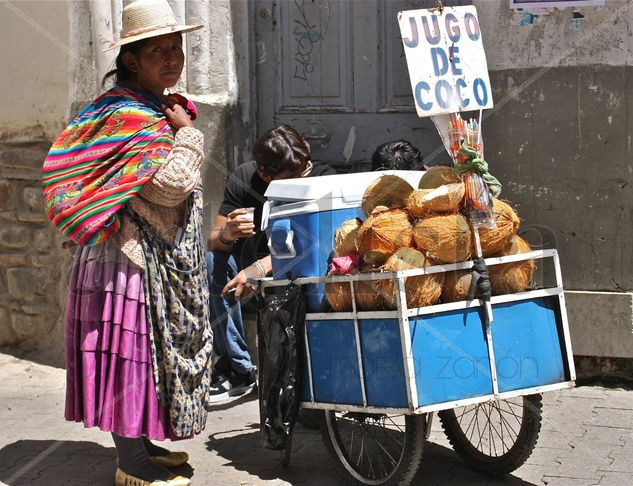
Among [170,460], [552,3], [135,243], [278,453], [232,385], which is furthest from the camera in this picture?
[232,385]

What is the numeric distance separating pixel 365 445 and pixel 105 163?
60.8 inches

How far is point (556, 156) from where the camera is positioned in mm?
5359

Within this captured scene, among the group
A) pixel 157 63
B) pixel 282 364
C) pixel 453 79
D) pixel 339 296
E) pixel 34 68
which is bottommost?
pixel 282 364

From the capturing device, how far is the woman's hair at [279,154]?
16.6ft

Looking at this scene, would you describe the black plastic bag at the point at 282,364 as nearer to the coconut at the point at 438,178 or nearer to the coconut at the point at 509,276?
the coconut at the point at 438,178

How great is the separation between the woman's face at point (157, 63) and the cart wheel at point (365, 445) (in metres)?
1.48

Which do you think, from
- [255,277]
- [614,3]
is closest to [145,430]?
[255,277]

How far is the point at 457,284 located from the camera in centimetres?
381

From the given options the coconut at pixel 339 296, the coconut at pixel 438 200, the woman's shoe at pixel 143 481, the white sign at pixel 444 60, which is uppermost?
the white sign at pixel 444 60

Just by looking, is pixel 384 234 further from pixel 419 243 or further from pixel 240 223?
pixel 240 223

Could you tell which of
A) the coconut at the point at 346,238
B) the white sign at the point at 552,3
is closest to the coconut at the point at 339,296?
the coconut at the point at 346,238

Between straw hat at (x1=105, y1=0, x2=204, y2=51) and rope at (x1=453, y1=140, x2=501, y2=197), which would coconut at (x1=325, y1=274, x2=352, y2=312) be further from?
straw hat at (x1=105, y1=0, x2=204, y2=51)

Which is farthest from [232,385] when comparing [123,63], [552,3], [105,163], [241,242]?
[552,3]

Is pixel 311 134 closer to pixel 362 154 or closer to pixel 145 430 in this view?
pixel 362 154
